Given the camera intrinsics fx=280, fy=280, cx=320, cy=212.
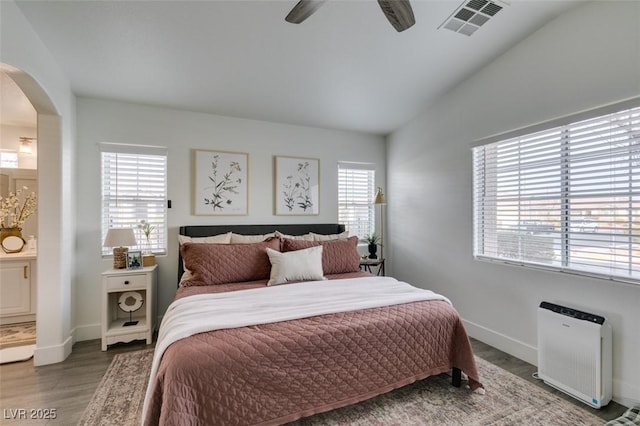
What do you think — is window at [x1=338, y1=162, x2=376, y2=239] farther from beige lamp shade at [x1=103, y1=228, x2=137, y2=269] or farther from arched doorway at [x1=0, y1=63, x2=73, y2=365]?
arched doorway at [x1=0, y1=63, x2=73, y2=365]

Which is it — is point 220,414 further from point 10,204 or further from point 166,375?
point 10,204

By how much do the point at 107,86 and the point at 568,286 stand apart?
4621mm

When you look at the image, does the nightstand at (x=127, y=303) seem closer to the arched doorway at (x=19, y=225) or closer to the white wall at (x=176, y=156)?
the white wall at (x=176, y=156)

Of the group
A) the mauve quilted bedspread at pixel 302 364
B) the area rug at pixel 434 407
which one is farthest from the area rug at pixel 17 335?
the mauve quilted bedspread at pixel 302 364

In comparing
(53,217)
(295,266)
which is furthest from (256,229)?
(53,217)

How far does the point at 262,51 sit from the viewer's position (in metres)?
2.50

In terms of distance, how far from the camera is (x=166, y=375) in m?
1.40

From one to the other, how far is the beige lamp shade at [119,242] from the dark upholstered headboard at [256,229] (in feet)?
1.71

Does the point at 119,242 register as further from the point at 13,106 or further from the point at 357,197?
the point at 357,197

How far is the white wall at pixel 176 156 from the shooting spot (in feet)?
9.93

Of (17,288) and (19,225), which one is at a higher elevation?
(19,225)

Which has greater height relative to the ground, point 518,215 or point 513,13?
point 513,13

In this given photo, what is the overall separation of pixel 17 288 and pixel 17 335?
0.67m

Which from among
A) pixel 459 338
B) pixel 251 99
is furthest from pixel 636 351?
pixel 251 99
